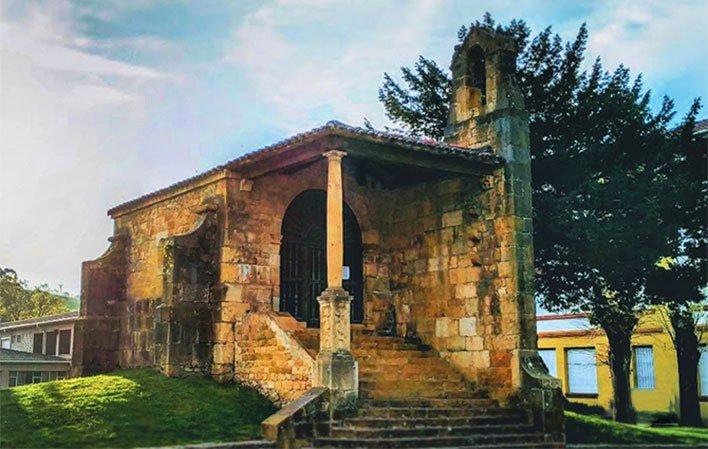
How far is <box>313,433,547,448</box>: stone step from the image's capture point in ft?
38.1

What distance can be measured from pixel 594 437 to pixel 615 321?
16.3ft

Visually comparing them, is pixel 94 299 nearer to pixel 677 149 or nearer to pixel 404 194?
pixel 404 194

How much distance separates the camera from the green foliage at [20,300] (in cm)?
4700

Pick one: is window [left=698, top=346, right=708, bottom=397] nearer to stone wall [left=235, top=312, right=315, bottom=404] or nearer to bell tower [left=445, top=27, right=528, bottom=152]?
bell tower [left=445, top=27, right=528, bottom=152]

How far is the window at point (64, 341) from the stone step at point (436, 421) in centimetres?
2245

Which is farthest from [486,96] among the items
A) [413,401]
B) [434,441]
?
[434,441]

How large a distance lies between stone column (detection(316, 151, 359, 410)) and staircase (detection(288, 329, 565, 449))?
47cm

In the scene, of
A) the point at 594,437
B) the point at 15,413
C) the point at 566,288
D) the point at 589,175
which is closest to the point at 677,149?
the point at 589,175

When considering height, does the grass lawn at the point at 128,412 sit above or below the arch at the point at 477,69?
below

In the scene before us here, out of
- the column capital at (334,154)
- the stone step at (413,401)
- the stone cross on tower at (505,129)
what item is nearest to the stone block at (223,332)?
the stone step at (413,401)

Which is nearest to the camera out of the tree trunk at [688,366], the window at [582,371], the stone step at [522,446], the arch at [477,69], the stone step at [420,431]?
the stone step at [420,431]

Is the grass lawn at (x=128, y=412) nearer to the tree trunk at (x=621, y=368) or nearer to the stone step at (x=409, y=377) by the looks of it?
the stone step at (x=409, y=377)

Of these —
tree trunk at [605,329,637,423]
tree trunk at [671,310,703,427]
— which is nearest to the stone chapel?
tree trunk at [605,329,637,423]

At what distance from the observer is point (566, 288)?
18281 millimetres
